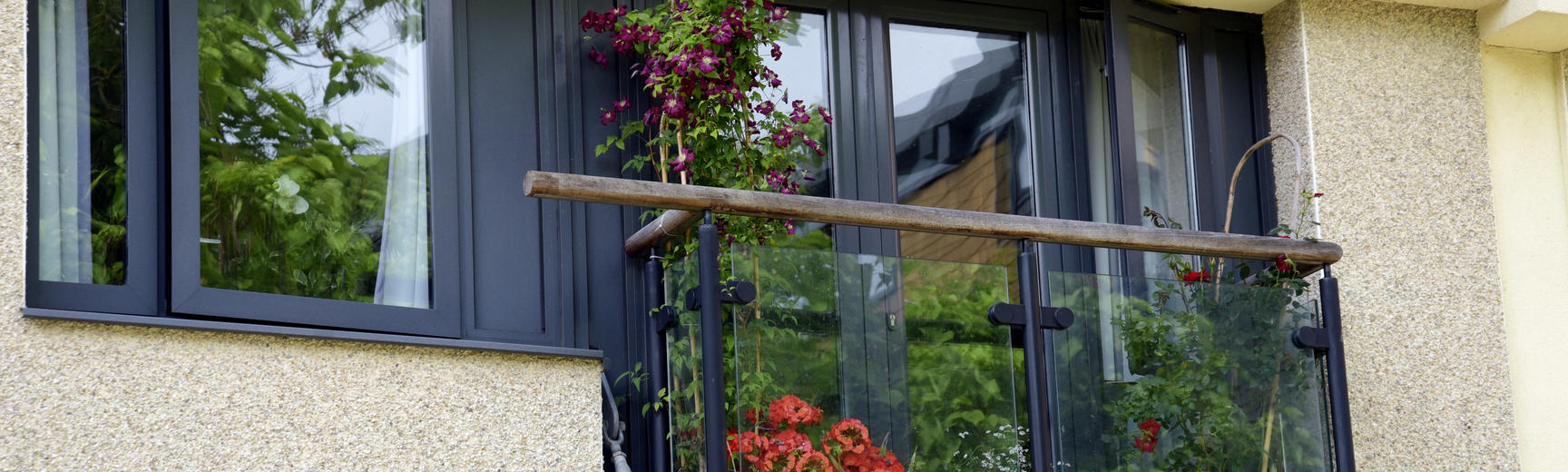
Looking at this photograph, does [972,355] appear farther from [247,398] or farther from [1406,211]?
[1406,211]

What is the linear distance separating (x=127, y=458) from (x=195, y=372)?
237mm

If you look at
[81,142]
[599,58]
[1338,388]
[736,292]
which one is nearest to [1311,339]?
[1338,388]

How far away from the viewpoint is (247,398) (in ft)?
11.0

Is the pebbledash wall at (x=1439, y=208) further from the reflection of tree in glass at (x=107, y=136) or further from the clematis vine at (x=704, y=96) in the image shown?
the reflection of tree in glass at (x=107, y=136)

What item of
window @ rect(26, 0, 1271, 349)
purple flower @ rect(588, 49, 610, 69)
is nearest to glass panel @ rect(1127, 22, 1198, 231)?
window @ rect(26, 0, 1271, 349)

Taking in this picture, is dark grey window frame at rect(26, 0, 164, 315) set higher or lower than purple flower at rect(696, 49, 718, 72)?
lower

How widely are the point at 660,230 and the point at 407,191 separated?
0.68 m

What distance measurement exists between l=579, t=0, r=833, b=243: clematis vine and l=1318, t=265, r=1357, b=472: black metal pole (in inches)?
64.9

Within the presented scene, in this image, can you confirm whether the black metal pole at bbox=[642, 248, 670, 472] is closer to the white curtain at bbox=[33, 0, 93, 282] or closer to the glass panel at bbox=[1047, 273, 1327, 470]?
the glass panel at bbox=[1047, 273, 1327, 470]

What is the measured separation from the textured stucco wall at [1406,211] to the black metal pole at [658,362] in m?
2.48

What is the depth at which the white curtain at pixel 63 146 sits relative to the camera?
10.6 ft

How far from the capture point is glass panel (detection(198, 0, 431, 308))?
3.52m

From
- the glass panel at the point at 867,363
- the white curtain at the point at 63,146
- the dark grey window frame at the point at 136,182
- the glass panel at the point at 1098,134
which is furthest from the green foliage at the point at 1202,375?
the white curtain at the point at 63,146

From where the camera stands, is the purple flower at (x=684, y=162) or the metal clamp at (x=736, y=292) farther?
the purple flower at (x=684, y=162)
